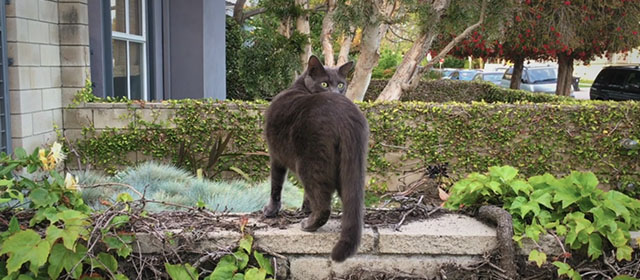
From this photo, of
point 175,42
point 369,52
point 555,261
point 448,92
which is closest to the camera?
point 555,261

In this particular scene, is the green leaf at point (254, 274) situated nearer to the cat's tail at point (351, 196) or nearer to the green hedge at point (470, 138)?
the cat's tail at point (351, 196)

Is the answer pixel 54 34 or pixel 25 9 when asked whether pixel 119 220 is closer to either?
pixel 25 9

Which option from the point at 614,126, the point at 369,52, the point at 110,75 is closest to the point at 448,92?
the point at 369,52

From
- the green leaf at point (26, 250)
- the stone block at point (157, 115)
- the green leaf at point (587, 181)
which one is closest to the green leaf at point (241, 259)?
the green leaf at point (26, 250)

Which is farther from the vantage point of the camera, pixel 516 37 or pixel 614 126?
pixel 516 37

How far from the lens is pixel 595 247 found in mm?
2711

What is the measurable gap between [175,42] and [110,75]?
1677mm

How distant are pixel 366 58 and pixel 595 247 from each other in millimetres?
7747

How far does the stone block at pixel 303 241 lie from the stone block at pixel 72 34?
4708 mm

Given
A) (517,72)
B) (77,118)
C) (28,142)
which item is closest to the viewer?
(28,142)

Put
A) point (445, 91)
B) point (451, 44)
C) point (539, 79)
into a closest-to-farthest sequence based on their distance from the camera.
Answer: point (451, 44), point (445, 91), point (539, 79)

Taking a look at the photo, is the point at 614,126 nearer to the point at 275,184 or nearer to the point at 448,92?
the point at 275,184

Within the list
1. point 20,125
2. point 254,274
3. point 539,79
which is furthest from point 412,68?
point 539,79

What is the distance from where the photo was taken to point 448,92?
19141 mm
